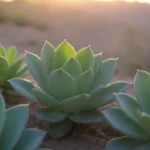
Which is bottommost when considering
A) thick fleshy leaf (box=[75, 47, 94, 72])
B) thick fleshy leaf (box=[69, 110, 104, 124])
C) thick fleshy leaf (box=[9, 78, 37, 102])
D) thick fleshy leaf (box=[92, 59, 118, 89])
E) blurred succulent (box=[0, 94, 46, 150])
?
thick fleshy leaf (box=[69, 110, 104, 124])

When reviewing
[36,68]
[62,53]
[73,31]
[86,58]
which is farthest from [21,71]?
[73,31]

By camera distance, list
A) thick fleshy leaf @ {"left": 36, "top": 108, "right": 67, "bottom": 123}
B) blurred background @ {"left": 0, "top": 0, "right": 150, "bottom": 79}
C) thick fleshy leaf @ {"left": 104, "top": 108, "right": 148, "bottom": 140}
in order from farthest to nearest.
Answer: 1. blurred background @ {"left": 0, "top": 0, "right": 150, "bottom": 79}
2. thick fleshy leaf @ {"left": 36, "top": 108, "right": 67, "bottom": 123}
3. thick fleshy leaf @ {"left": 104, "top": 108, "right": 148, "bottom": 140}

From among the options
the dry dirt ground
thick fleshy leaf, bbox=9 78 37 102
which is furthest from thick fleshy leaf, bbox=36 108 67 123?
the dry dirt ground

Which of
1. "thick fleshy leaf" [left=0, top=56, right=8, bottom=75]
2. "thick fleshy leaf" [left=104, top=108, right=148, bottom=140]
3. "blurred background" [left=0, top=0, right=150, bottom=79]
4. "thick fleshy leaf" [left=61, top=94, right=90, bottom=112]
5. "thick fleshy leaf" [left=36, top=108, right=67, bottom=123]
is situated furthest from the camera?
"blurred background" [left=0, top=0, right=150, bottom=79]

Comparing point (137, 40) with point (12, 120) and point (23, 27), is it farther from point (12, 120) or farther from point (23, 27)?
point (12, 120)

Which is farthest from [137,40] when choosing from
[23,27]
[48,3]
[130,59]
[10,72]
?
[48,3]

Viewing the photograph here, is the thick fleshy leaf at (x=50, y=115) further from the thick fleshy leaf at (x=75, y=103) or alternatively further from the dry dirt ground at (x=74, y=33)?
the dry dirt ground at (x=74, y=33)

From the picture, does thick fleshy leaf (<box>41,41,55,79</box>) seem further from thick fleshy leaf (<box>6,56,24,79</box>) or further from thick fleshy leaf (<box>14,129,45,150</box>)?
thick fleshy leaf (<box>14,129,45,150</box>)

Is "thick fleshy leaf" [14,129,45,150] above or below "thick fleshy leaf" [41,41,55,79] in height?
below
